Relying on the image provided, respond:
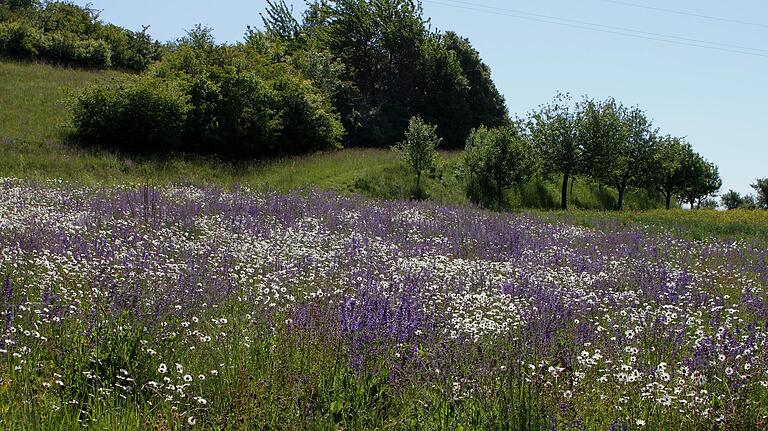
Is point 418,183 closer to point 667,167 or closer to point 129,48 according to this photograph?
point 667,167

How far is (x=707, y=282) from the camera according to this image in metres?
9.78

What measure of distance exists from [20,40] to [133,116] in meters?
21.8

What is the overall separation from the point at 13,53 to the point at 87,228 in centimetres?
4016

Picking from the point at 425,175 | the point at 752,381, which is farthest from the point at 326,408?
the point at 425,175

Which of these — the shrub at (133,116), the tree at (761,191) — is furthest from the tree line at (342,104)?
the tree at (761,191)

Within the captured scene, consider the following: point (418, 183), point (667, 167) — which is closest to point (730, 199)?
point (667, 167)

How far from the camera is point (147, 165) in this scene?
25.4 m

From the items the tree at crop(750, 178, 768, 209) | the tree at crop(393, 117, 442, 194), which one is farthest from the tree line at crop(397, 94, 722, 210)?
the tree at crop(750, 178, 768, 209)

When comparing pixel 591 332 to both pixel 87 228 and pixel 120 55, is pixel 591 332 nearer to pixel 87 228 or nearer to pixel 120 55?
pixel 87 228

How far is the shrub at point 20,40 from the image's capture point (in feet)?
138

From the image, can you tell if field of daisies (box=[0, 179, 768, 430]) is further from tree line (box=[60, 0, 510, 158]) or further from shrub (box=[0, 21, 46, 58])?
shrub (box=[0, 21, 46, 58])

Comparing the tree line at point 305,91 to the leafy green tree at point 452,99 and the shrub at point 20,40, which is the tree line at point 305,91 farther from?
the shrub at point 20,40

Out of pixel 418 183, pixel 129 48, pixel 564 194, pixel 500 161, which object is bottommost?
pixel 418 183

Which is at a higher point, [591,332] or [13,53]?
[13,53]
